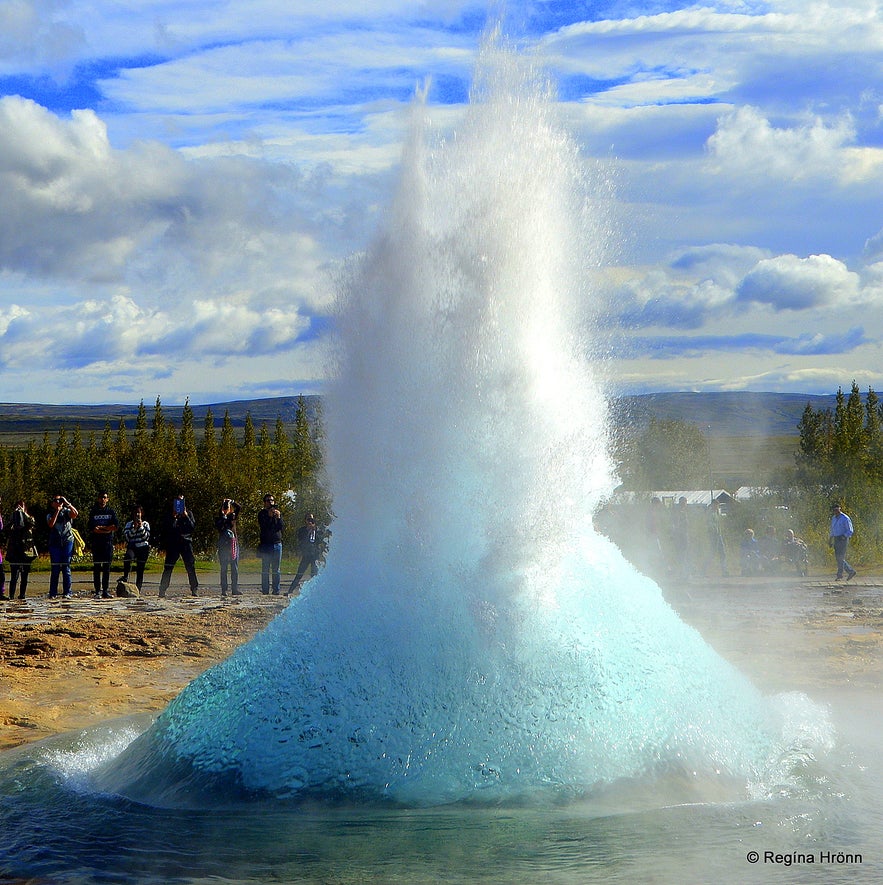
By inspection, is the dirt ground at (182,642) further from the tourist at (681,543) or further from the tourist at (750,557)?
the tourist at (750,557)

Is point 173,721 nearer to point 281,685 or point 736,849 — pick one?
point 281,685

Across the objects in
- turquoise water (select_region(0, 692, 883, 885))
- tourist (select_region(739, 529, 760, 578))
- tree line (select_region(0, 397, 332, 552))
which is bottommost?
turquoise water (select_region(0, 692, 883, 885))

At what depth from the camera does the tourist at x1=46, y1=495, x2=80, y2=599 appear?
1600 centimetres

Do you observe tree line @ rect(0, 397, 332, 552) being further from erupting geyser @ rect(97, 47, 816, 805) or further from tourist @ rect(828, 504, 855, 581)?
erupting geyser @ rect(97, 47, 816, 805)

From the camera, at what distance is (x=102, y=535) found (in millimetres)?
16438

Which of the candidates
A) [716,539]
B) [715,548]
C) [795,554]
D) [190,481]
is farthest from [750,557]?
[190,481]

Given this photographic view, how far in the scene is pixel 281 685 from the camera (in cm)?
568

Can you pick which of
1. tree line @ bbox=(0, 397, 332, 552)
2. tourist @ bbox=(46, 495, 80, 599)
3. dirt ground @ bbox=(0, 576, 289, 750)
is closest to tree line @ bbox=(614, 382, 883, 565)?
dirt ground @ bbox=(0, 576, 289, 750)

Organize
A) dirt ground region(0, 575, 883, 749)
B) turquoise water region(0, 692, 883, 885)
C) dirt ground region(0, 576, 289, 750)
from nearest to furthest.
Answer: turquoise water region(0, 692, 883, 885), dirt ground region(0, 576, 289, 750), dirt ground region(0, 575, 883, 749)

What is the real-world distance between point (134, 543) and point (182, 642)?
19.1 ft

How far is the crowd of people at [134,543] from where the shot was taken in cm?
1616

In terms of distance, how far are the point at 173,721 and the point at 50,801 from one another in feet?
2.57

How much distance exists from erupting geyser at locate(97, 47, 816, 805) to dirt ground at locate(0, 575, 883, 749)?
3.01 meters

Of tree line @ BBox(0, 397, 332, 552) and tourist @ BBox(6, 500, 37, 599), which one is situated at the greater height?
tree line @ BBox(0, 397, 332, 552)
